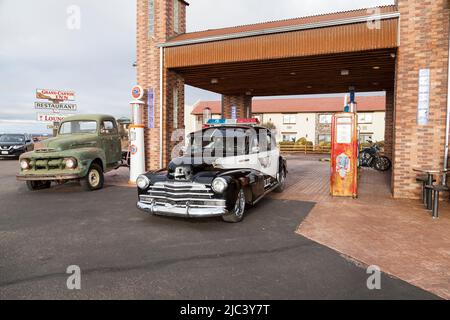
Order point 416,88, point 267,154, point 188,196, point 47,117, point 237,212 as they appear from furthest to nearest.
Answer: point 47,117 → point 416,88 → point 267,154 → point 237,212 → point 188,196

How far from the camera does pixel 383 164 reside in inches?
568

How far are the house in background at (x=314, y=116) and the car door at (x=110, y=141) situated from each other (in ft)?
92.6

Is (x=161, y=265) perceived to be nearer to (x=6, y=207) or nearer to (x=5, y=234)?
(x=5, y=234)

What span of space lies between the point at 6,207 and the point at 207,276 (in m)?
5.64

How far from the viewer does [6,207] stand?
22.6 feet

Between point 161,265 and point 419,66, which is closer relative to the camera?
point 161,265

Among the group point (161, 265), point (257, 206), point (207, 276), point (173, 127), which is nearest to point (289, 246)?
point (207, 276)

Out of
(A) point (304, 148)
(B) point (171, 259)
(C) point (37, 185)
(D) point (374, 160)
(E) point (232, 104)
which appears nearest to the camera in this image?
(B) point (171, 259)

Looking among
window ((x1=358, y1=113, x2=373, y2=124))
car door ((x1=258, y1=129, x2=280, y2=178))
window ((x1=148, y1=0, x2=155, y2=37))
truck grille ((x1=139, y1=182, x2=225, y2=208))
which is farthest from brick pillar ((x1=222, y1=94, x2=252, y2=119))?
window ((x1=358, y1=113, x2=373, y2=124))

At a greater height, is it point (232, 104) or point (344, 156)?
point (232, 104)

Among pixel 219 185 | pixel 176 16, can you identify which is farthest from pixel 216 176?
pixel 176 16

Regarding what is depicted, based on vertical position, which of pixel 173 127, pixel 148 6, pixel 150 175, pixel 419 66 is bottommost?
pixel 150 175

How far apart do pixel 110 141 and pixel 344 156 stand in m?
6.95

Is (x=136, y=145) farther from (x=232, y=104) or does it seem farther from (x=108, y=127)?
(x=232, y=104)
